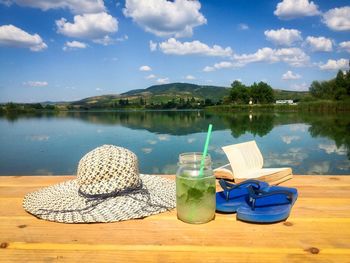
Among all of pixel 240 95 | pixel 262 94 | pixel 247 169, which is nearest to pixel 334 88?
pixel 262 94

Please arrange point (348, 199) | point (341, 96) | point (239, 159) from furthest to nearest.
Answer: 1. point (341, 96)
2. point (239, 159)
3. point (348, 199)

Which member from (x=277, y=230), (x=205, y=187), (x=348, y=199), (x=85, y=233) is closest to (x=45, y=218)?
(x=85, y=233)

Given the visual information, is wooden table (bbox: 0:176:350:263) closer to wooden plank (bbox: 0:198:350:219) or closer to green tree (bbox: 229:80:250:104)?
wooden plank (bbox: 0:198:350:219)

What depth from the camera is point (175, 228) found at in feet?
6.38

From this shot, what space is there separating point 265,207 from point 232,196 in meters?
0.28

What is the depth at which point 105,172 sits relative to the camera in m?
2.29

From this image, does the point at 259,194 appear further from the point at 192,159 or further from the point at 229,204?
the point at 192,159

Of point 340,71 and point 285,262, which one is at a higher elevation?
point 340,71

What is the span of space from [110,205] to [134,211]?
186mm

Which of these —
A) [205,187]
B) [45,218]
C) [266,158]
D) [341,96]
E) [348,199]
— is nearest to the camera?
[205,187]

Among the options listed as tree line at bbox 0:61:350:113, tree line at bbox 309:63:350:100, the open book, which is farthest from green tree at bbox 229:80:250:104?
the open book

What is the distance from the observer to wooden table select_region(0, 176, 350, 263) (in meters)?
1.61

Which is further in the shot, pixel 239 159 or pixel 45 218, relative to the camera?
pixel 239 159

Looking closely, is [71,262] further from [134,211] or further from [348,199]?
[348,199]
